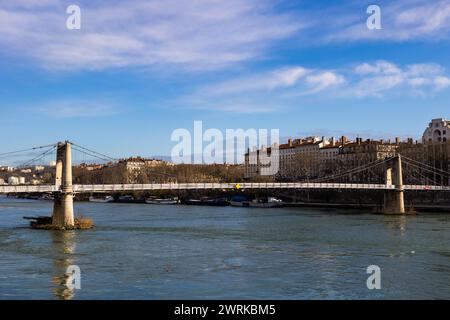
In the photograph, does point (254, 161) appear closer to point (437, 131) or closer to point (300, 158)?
point (300, 158)

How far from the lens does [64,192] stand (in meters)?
24.9

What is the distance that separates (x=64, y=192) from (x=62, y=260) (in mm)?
9577

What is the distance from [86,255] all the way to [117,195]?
57633mm

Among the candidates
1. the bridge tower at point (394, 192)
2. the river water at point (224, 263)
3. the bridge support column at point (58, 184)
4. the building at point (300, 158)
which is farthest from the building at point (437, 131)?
the bridge support column at point (58, 184)

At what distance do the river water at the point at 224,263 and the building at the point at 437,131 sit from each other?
Answer: 44764 mm

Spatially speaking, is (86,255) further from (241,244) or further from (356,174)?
(356,174)

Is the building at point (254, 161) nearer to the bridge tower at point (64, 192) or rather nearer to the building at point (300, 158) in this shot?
the building at point (300, 158)

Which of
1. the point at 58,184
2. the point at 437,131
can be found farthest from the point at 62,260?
the point at 437,131

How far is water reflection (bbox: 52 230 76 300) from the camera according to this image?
11.4 meters

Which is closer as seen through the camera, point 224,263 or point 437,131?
point 224,263

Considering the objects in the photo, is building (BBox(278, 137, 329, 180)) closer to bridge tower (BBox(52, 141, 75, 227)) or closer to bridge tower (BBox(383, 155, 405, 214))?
bridge tower (BBox(383, 155, 405, 214))

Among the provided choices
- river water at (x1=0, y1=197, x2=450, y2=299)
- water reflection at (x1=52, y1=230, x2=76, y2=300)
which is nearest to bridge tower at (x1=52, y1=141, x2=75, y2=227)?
water reflection at (x1=52, y1=230, x2=76, y2=300)

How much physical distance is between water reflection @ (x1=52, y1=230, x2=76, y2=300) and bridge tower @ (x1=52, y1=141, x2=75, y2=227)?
3.90ft

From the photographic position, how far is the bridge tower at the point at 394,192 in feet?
131
